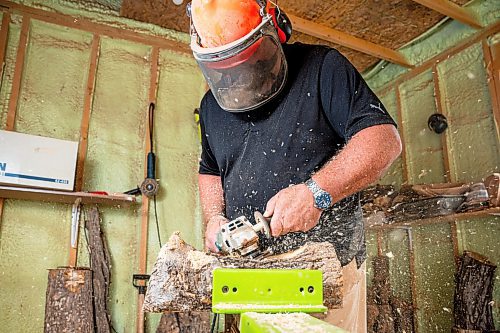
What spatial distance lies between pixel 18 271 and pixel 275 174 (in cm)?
213

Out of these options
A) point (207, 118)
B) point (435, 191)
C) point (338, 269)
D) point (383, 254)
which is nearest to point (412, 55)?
point (435, 191)

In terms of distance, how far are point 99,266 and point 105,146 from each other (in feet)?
3.02

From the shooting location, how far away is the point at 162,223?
3242 millimetres

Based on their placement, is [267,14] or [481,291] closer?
[267,14]

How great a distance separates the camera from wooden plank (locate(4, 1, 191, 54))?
3.14 meters

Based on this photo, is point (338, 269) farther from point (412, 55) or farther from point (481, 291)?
point (412, 55)

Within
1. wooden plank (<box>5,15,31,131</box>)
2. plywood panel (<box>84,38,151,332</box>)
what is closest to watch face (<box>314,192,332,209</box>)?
plywood panel (<box>84,38,151,332</box>)

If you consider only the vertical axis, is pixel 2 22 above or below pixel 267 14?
above

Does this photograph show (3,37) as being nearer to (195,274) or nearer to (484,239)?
(195,274)

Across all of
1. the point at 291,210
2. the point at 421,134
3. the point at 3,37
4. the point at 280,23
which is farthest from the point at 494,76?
the point at 3,37

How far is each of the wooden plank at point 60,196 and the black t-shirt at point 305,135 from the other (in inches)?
54.2

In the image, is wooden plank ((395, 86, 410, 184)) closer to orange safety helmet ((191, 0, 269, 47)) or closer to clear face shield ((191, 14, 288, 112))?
clear face shield ((191, 14, 288, 112))

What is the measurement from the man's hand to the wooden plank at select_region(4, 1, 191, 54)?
104 inches

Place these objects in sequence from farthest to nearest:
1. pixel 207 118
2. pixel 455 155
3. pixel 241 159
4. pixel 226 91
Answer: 1. pixel 455 155
2. pixel 207 118
3. pixel 241 159
4. pixel 226 91
